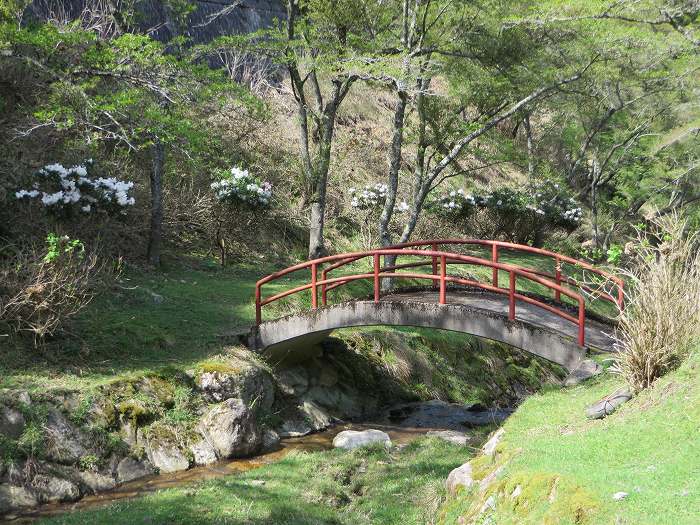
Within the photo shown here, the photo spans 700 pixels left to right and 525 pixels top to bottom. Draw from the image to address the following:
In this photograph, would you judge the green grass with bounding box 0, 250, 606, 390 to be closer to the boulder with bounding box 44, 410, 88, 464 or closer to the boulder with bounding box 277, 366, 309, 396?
the boulder with bounding box 44, 410, 88, 464

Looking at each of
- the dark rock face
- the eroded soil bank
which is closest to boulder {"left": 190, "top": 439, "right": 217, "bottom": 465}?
the eroded soil bank

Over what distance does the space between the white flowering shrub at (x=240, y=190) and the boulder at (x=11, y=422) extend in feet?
32.5

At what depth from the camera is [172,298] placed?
1577cm

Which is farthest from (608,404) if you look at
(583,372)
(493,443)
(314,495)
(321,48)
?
(321,48)

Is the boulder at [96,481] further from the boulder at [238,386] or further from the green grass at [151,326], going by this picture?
the boulder at [238,386]

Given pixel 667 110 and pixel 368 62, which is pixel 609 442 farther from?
pixel 667 110

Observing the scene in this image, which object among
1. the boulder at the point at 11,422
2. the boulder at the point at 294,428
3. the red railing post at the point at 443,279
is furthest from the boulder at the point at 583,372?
the boulder at the point at 11,422

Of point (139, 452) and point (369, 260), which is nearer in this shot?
point (139, 452)

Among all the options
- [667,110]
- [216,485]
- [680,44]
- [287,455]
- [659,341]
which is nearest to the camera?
[659,341]

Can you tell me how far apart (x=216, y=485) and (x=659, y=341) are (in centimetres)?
580

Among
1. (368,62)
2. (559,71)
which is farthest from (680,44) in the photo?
(368,62)

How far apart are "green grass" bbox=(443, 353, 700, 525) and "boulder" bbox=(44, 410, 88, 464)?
204 inches

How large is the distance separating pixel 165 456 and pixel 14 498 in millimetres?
2281

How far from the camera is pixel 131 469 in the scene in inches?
418
